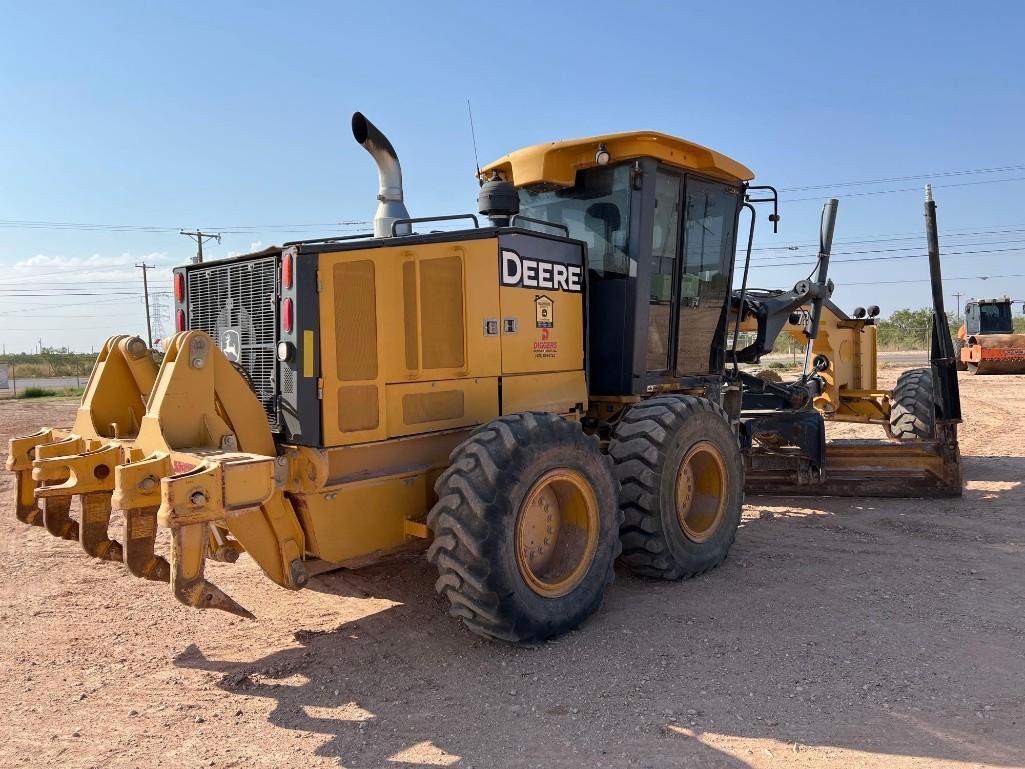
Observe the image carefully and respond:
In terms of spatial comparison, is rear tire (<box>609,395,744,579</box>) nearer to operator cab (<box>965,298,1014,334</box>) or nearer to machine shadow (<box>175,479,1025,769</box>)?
machine shadow (<box>175,479,1025,769</box>)

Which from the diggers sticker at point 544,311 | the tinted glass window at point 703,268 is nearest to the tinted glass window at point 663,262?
the tinted glass window at point 703,268

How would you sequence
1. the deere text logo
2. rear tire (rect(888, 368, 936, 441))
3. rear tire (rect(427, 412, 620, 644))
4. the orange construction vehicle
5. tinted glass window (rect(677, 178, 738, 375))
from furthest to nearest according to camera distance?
the orange construction vehicle < rear tire (rect(888, 368, 936, 441)) < tinted glass window (rect(677, 178, 738, 375)) < the deere text logo < rear tire (rect(427, 412, 620, 644))

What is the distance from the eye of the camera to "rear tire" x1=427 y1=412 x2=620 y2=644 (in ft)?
13.3

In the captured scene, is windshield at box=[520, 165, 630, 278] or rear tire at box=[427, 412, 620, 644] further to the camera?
windshield at box=[520, 165, 630, 278]

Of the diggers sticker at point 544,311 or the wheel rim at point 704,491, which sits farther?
the wheel rim at point 704,491

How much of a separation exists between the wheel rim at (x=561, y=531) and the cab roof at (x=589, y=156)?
7.91 ft

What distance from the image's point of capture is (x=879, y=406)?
10242 millimetres

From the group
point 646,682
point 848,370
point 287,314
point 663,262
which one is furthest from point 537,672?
point 848,370

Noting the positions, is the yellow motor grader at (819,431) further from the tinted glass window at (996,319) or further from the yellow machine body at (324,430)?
the tinted glass window at (996,319)

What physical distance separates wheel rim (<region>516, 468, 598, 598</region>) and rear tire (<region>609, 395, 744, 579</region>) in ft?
2.04

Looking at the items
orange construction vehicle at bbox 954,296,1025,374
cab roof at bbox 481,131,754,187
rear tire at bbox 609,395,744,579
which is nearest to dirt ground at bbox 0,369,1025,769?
rear tire at bbox 609,395,744,579

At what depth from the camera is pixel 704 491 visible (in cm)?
601

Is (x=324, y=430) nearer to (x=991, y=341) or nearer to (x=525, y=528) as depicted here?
(x=525, y=528)

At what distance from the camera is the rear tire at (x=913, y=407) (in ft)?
31.6
